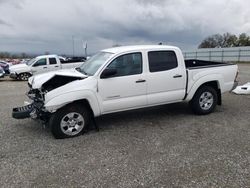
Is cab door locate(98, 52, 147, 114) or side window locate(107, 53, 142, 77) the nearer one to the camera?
cab door locate(98, 52, 147, 114)

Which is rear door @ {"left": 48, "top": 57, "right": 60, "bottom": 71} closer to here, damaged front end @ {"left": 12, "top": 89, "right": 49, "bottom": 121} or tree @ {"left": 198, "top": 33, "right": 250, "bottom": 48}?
damaged front end @ {"left": 12, "top": 89, "right": 49, "bottom": 121}

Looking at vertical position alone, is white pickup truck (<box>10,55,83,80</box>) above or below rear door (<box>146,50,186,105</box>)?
above

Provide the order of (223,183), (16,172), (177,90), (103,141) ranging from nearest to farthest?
(223,183) → (16,172) → (103,141) → (177,90)

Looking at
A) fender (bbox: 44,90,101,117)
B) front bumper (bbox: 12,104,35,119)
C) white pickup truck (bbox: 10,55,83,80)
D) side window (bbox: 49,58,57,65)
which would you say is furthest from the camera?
side window (bbox: 49,58,57,65)

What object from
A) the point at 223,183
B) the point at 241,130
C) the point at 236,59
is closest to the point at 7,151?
the point at 223,183

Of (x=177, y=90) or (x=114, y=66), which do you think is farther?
(x=177, y=90)

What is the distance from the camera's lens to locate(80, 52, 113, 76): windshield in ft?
17.7

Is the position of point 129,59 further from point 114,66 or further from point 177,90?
point 177,90

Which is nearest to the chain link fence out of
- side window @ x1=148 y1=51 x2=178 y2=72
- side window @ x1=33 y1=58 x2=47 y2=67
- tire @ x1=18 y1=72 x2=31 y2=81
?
side window @ x1=33 y1=58 x2=47 y2=67

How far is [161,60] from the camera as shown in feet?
19.2

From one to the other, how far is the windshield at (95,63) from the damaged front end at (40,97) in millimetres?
366

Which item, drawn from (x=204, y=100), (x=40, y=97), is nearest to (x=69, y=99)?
(x=40, y=97)

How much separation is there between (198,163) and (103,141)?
1821 millimetres

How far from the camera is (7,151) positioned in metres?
4.42
